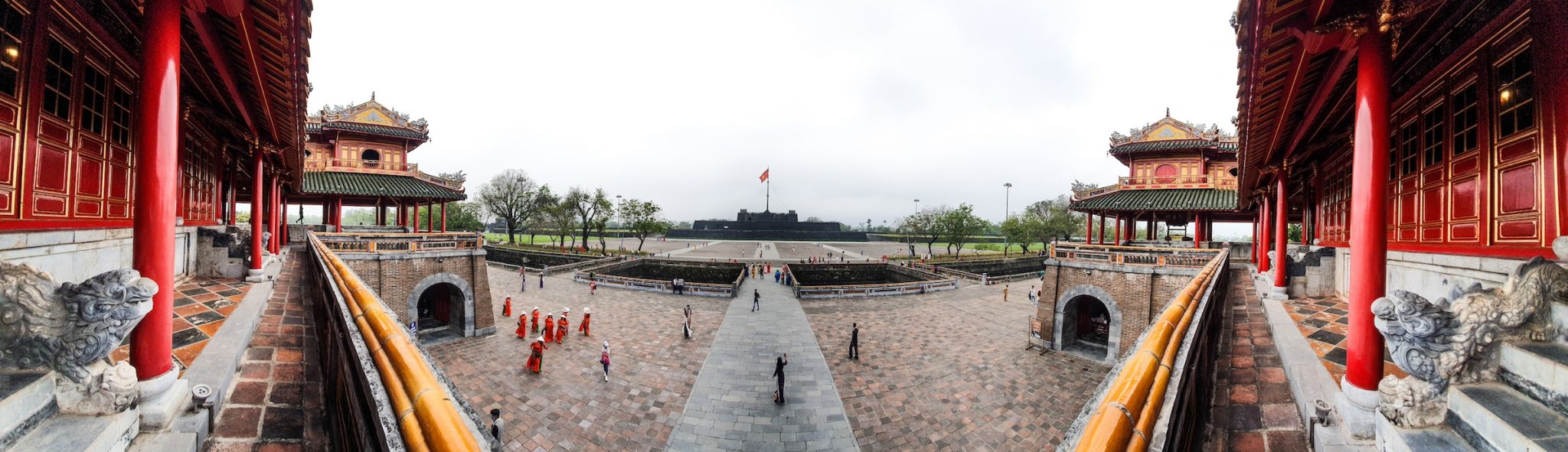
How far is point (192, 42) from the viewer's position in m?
A: 5.39

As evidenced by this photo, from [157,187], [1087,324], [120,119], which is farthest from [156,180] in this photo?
[1087,324]

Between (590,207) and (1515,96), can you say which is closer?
(1515,96)

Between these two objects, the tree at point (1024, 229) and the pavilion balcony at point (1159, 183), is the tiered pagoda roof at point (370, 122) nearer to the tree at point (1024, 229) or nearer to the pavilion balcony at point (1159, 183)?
the pavilion balcony at point (1159, 183)

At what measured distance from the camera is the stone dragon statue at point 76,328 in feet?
7.83

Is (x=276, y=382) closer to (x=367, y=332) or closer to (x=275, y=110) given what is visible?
(x=367, y=332)

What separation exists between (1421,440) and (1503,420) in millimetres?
459

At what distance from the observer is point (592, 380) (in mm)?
10156

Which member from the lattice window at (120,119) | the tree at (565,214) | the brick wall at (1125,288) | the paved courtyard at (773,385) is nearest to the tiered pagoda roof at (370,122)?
the paved courtyard at (773,385)

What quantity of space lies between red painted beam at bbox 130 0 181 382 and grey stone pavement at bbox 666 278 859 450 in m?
5.66

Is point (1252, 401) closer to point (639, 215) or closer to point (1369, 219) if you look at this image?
point (1369, 219)

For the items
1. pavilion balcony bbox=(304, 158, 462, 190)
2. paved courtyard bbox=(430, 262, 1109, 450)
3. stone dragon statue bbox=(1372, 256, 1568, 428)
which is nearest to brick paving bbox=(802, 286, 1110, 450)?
paved courtyard bbox=(430, 262, 1109, 450)

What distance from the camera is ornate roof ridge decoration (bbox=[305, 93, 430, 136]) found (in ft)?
64.1

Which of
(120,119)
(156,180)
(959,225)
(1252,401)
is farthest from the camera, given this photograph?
(959,225)

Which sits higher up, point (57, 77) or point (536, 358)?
point (57, 77)
